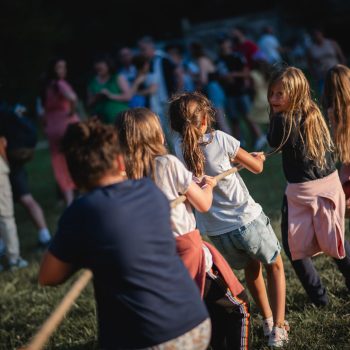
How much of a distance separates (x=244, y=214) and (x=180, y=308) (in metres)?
1.14

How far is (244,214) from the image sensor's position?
3.67 metres

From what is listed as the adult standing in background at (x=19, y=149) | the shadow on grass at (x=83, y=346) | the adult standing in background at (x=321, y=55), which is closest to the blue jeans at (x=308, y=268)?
the shadow on grass at (x=83, y=346)

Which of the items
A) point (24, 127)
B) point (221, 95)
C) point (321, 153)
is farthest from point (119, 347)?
point (221, 95)

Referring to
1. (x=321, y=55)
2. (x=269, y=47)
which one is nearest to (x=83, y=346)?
(x=321, y=55)

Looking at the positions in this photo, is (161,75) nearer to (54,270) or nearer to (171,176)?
(171,176)

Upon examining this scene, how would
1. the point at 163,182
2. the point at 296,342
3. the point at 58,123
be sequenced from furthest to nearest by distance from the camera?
the point at 58,123
the point at 296,342
the point at 163,182

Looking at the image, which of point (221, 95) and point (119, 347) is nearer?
point (119, 347)

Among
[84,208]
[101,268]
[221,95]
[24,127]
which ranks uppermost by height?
[84,208]

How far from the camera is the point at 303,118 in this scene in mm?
3840

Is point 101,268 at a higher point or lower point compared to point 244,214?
higher

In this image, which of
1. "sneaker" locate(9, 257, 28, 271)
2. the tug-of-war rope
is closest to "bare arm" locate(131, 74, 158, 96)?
"sneaker" locate(9, 257, 28, 271)

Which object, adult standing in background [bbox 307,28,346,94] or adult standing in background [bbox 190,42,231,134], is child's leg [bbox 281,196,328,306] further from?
adult standing in background [bbox 307,28,346,94]

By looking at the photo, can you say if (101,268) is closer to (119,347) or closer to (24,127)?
(119,347)

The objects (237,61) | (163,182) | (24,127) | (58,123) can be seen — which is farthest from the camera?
(237,61)
